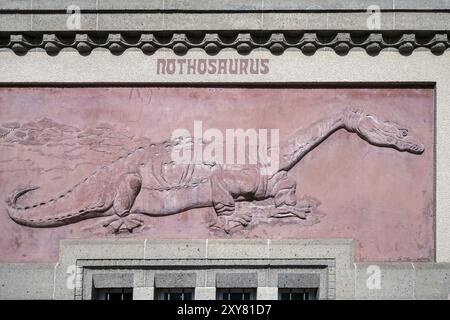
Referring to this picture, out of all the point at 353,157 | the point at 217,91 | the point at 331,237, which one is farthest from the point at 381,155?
the point at 217,91

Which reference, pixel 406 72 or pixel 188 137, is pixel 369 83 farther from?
pixel 188 137

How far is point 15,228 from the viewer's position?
1398 centimetres

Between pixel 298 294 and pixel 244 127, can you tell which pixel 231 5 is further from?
pixel 298 294

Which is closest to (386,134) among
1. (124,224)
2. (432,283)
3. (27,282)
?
(432,283)

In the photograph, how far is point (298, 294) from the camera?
544 inches

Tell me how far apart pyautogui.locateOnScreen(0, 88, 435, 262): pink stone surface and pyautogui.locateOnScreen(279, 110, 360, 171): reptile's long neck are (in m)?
0.08

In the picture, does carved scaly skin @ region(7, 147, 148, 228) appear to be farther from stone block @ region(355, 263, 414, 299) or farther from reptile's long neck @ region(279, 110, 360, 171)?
stone block @ region(355, 263, 414, 299)

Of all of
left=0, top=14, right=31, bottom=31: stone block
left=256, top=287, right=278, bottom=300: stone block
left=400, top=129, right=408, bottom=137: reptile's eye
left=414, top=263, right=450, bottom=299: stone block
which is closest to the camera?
left=414, top=263, right=450, bottom=299: stone block

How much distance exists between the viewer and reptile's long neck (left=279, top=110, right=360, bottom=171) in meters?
13.9

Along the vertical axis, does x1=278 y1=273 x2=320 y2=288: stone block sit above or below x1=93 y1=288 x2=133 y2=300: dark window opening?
above

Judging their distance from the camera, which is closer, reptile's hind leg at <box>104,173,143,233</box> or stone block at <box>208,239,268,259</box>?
stone block at <box>208,239,268,259</box>

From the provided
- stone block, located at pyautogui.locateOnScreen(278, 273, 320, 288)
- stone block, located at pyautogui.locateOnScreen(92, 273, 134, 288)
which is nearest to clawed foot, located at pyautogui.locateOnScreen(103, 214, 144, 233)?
stone block, located at pyautogui.locateOnScreen(92, 273, 134, 288)

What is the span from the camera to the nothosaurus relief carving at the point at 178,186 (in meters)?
13.9

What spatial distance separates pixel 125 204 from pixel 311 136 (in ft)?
8.26
